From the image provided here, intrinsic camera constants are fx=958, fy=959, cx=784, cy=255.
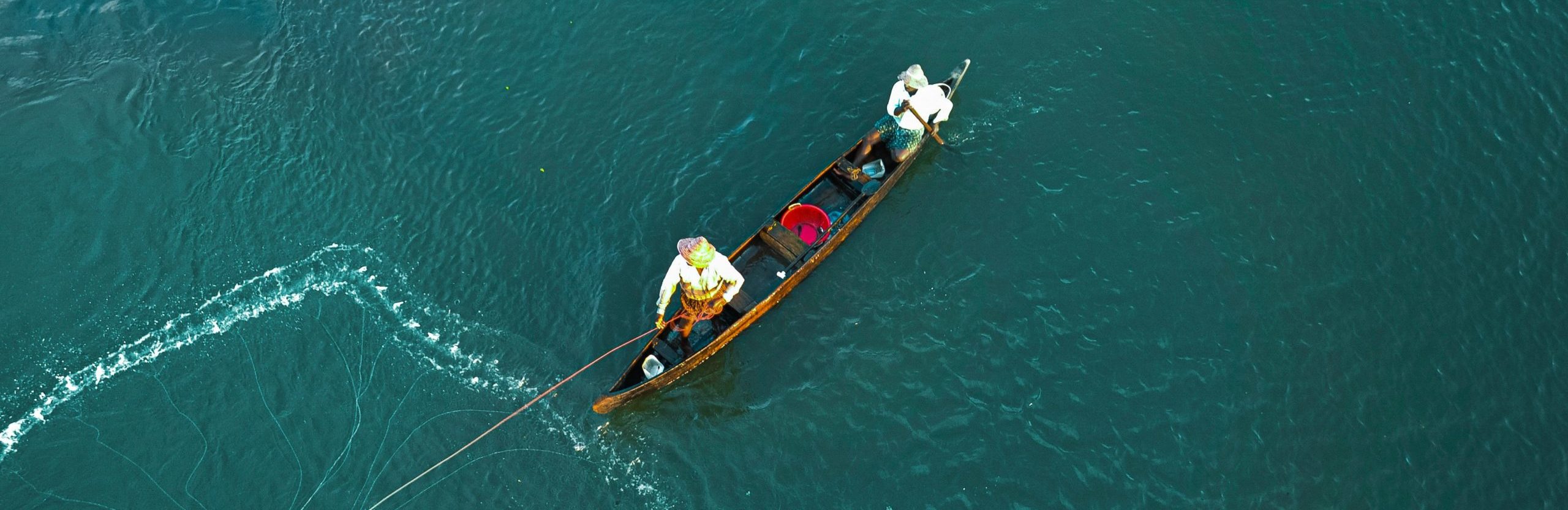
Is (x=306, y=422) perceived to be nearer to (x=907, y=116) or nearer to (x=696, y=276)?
(x=696, y=276)

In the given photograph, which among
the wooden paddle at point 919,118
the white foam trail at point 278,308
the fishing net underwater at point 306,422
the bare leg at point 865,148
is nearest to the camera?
the fishing net underwater at point 306,422

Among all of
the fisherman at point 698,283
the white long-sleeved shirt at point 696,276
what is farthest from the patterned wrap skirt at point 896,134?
the white long-sleeved shirt at point 696,276

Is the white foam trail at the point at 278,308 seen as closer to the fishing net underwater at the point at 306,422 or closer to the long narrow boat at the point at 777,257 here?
the fishing net underwater at the point at 306,422

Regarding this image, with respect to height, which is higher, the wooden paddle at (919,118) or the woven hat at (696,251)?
the woven hat at (696,251)

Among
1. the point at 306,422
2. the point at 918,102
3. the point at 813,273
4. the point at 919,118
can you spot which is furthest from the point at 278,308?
the point at 918,102

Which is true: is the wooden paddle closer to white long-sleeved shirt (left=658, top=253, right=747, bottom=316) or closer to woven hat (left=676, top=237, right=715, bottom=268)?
white long-sleeved shirt (left=658, top=253, right=747, bottom=316)

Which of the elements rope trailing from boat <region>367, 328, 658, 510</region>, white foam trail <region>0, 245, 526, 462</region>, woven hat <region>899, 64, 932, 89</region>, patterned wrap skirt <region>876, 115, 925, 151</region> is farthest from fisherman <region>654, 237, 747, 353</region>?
woven hat <region>899, 64, 932, 89</region>

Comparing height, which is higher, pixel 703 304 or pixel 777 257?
pixel 703 304
